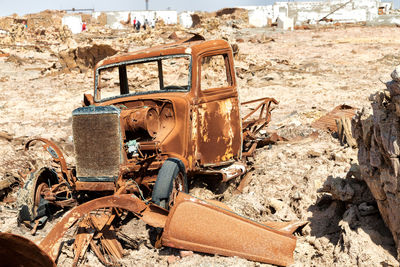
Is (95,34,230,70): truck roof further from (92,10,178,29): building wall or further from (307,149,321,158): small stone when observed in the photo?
(92,10,178,29): building wall

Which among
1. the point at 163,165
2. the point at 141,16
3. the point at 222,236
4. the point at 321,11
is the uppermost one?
the point at 141,16

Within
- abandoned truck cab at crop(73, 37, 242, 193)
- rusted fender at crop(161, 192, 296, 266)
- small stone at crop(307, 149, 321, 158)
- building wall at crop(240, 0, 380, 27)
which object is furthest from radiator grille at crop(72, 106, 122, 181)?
building wall at crop(240, 0, 380, 27)

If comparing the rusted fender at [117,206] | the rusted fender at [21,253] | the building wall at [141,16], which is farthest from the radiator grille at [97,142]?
the building wall at [141,16]

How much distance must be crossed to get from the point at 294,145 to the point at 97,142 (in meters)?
3.53

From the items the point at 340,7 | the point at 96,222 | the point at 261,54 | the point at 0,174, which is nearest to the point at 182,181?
the point at 96,222

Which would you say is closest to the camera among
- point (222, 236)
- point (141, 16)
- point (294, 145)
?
point (222, 236)

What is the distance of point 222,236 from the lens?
3396 millimetres

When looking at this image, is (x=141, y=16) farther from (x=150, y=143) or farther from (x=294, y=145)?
(x=150, y=143)

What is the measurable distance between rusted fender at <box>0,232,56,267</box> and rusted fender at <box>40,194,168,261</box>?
0.57m

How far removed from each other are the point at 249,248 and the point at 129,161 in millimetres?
1690

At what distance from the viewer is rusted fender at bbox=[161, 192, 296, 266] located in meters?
3.36

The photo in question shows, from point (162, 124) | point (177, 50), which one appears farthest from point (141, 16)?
point (162, 124)

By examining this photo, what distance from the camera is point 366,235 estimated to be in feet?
10.6

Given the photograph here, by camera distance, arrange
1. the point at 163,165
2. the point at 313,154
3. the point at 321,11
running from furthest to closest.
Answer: the point at 321,11
the point at 313,154
the point at 163,165
